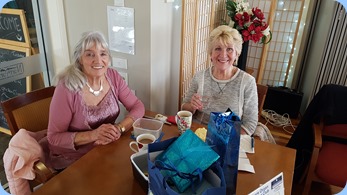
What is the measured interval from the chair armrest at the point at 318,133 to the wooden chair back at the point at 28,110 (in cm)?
174

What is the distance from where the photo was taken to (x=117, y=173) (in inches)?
42.1

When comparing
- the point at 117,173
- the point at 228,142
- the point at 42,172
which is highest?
the point at 228,142

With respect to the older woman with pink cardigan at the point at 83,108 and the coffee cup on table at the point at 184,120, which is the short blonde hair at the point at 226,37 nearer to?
the coffee cup on table at the point at 184,120

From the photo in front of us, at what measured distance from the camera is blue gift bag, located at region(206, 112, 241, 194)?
2.81 feet

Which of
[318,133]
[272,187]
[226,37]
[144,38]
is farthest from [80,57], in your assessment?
[318,133]

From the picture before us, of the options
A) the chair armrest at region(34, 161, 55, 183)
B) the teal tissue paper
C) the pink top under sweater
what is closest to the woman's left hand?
the pink top under sweater

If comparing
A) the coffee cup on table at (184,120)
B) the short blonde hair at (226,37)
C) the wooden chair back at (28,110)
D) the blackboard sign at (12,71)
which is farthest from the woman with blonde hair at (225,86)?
the blackboard sign at (12,71)

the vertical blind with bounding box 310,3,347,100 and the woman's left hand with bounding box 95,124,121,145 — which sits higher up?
the vertical blind with bounding box 310,3,347,100

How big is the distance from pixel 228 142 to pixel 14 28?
205 centimetres

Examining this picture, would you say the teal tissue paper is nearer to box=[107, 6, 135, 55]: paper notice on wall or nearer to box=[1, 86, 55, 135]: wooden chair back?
box=[1, 86, 55, 135]: wooden chair back

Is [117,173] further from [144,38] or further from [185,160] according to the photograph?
[144,38]

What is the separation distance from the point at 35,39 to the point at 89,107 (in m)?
1.15

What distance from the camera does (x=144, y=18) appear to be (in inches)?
71.2

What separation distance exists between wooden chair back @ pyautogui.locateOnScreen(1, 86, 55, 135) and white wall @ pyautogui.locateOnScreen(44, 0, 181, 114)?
0.63m
